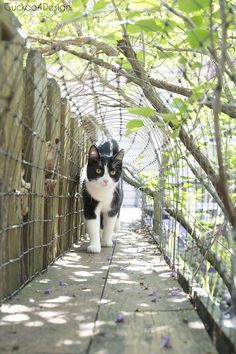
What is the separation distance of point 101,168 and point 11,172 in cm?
232

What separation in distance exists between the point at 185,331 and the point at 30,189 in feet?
4.03

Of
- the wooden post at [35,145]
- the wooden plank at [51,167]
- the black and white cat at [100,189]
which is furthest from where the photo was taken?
the black and white cat at [100,189]

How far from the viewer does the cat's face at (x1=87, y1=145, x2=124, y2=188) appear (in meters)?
4.36

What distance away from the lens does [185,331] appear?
1.75 meters

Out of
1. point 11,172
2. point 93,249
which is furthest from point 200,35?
point 93,249

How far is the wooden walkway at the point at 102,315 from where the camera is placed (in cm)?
159

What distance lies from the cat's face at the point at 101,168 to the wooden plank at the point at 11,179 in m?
2.10

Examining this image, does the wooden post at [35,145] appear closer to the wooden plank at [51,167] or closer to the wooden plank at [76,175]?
the wooden plank at [51,167]

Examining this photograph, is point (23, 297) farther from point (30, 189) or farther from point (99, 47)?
point (99, 47)

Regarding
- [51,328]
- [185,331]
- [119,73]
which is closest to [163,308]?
[185,331]

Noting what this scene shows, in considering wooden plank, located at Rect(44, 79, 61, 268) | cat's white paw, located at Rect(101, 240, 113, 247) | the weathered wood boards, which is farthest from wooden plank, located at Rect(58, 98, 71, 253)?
cat's white paw, located at Rect(101, 240, 113, 247)

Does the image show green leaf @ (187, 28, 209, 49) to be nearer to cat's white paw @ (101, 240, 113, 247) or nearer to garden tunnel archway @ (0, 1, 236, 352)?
garden tunnel archway @ (0, 1, 236, 352)

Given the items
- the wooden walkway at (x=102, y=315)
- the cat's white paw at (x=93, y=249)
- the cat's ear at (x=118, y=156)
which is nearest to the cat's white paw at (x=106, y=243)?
the cat's white paw at (x=93, y=249)

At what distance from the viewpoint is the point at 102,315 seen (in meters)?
1.96
